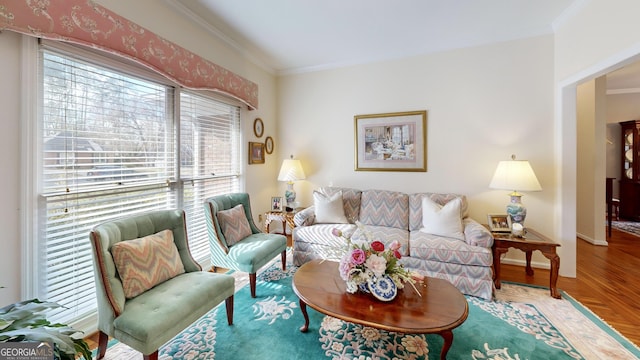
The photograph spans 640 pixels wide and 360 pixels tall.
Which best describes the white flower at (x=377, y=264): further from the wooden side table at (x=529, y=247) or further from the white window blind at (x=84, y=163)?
the white window blind at (x=84, y=163)

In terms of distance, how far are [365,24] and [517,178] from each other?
2371mm

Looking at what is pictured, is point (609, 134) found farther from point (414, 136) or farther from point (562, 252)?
point (414, 136)

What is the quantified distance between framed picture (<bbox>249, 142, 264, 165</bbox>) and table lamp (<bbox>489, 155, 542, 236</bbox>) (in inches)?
124

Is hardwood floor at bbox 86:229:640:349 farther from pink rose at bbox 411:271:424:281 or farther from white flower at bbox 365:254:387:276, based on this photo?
white flower at bbox 365:254:387:276

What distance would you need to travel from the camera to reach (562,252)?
2822 millimetres

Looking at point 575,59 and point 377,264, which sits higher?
point 575,59

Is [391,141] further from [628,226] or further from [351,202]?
[628,226]

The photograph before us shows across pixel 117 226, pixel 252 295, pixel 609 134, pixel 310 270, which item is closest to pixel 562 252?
pixel 310 270

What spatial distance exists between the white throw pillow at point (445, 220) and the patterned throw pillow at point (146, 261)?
249cm

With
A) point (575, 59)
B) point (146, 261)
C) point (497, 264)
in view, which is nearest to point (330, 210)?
point (497, 264)

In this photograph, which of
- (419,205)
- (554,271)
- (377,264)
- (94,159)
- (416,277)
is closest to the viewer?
(377,264)

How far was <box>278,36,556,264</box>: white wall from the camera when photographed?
301 centimetres

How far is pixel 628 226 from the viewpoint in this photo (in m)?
4.66

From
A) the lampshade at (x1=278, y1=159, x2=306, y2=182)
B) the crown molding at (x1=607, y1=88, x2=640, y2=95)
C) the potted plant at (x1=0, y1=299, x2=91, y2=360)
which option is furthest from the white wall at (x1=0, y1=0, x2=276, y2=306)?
the crown molding at (x1=607, y1=88, x2=640, y2=95)
